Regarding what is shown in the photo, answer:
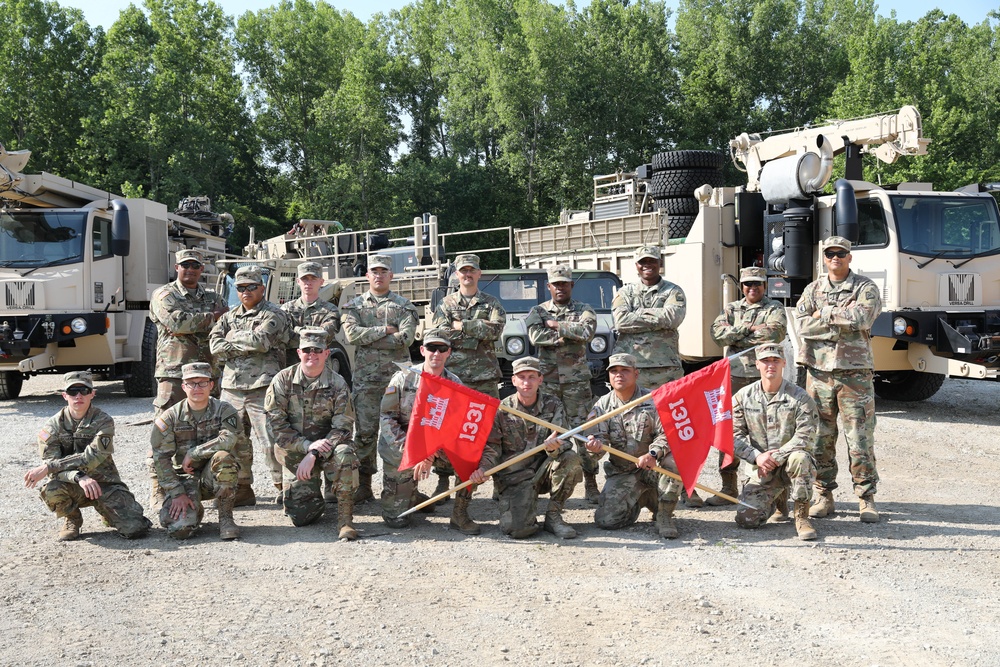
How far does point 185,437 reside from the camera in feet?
19.6

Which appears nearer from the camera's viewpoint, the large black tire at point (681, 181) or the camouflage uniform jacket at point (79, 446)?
the camouflage uniform jacket at point (79, 446)

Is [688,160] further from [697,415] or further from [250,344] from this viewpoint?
[250,344]

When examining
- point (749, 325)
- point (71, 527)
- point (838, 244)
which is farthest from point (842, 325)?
point (71, 527)

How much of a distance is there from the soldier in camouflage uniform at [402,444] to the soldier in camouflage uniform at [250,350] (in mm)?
1002

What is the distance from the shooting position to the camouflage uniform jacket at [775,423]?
19.3 feet

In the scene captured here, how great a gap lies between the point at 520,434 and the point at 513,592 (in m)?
1.53

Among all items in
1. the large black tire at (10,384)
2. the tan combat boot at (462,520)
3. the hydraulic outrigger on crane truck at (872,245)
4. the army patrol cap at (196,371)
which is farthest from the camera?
the large black tire at (10,384)

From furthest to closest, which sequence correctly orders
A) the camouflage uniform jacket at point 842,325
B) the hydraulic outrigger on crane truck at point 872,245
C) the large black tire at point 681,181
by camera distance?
the large black tire at point 681,181
the hydraulic outrigger on crane truck at point 872,245
the camouflage uniform jacket at point 842,325

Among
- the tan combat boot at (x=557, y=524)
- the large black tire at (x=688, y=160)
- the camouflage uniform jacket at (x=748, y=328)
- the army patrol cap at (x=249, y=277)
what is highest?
the large black tire at (x=688, y=160)

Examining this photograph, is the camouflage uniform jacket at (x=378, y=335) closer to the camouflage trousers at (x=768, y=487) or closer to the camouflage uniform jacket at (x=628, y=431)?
the camouflage uniform jacket at (x=628, y=431)

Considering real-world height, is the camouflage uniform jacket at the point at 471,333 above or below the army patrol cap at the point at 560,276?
below

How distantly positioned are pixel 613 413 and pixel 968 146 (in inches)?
1109

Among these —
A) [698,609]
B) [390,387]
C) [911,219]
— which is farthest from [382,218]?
[698,609]

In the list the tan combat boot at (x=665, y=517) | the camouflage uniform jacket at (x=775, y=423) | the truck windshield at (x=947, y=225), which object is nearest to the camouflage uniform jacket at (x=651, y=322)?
the camouflage uniform jacket at (x=775, y=423)
